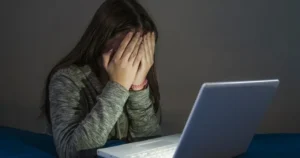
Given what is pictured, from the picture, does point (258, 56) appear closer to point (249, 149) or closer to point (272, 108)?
point (272, 108)

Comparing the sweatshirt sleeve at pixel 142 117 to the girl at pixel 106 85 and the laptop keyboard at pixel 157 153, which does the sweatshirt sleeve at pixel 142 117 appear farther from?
the laptop keyboard at pixel 157 153

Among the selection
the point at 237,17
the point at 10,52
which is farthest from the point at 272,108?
the point at 10,52

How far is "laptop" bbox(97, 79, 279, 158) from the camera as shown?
0.71m

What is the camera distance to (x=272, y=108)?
5.64ft

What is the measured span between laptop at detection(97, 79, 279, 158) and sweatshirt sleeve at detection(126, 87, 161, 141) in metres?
0.21

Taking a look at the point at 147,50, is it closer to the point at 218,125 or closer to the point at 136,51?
the point at 136,51

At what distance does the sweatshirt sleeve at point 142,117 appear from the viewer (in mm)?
1193

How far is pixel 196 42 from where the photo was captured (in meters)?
1.74

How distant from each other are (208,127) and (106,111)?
0.95 feet

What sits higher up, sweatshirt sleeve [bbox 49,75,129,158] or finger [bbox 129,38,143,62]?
finger [bbox 129,38,143,62]

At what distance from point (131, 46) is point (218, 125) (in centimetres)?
39

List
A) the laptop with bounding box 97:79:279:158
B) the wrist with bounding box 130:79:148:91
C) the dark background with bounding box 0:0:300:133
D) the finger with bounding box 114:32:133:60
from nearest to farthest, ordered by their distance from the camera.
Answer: the laptop with bounding box 97:79:279:158 < the finger with bounding box 114:32:133:60 < the wrist with bounding box 130:79:148:91 < the dark background with bounding box 0:0:300:133

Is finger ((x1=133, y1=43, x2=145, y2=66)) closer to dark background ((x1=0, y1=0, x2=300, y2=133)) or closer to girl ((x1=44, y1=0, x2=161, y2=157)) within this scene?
girl ((x1=44, y1=0, x2=161, y2=157))

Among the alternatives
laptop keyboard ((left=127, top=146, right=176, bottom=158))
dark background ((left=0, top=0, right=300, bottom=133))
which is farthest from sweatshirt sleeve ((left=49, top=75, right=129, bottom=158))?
dark background ((left=0, top=0, right=300, bottom=133))
